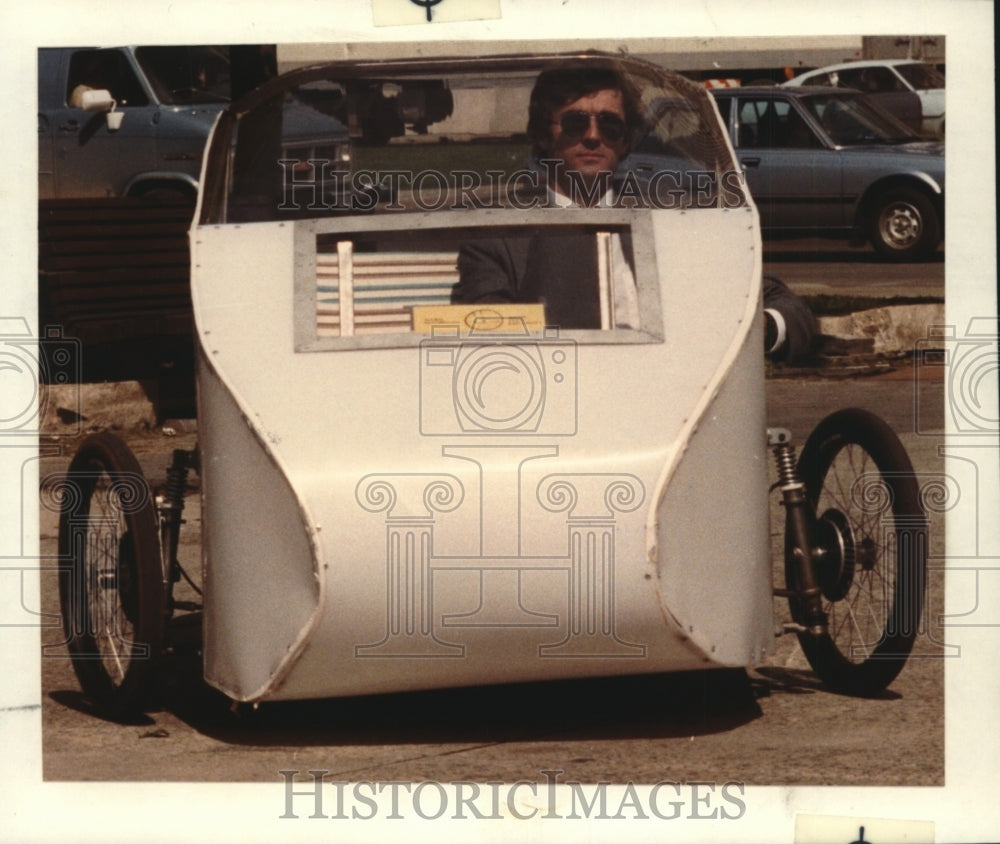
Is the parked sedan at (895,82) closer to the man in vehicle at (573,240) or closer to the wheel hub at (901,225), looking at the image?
the wheel hub at (901,225)

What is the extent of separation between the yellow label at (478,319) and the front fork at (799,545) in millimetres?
723

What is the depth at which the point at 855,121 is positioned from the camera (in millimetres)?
8289

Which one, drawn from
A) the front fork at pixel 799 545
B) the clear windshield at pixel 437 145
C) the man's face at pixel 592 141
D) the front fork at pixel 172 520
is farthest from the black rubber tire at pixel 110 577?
the front fork at pixel 799 545

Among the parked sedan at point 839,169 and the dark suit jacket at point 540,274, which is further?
the parked sedan at point 839,169

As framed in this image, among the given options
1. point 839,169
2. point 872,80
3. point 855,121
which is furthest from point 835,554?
point 855,121

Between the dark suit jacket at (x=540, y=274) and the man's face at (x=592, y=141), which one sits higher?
the man's face at (x=592, y=141)

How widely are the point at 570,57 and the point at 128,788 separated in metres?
2.22

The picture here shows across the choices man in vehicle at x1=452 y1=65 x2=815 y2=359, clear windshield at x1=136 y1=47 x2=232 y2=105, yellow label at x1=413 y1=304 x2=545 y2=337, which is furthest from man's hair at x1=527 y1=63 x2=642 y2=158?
clear windshield at x1=136 y1=47 x2=232 y2=105

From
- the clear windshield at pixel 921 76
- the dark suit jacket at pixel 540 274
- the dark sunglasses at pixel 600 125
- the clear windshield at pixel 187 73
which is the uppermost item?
the clear windshield at pixel 187 73

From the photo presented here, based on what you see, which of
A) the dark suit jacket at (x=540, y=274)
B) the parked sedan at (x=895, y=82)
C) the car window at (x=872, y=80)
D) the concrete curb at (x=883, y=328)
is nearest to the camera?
the dark suit jacket at (x=540, y=274)

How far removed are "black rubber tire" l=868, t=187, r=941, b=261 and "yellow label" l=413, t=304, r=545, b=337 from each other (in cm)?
262

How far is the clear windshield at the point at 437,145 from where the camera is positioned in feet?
16.1

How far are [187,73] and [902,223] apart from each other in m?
2.92

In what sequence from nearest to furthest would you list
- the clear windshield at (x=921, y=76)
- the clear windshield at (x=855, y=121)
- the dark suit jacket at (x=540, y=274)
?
1. the dark suit jacket at (x=540, y=274)
2. the clear windshield at (x=921, y=76)
3. the clear windshield at (x=855, y=121)
